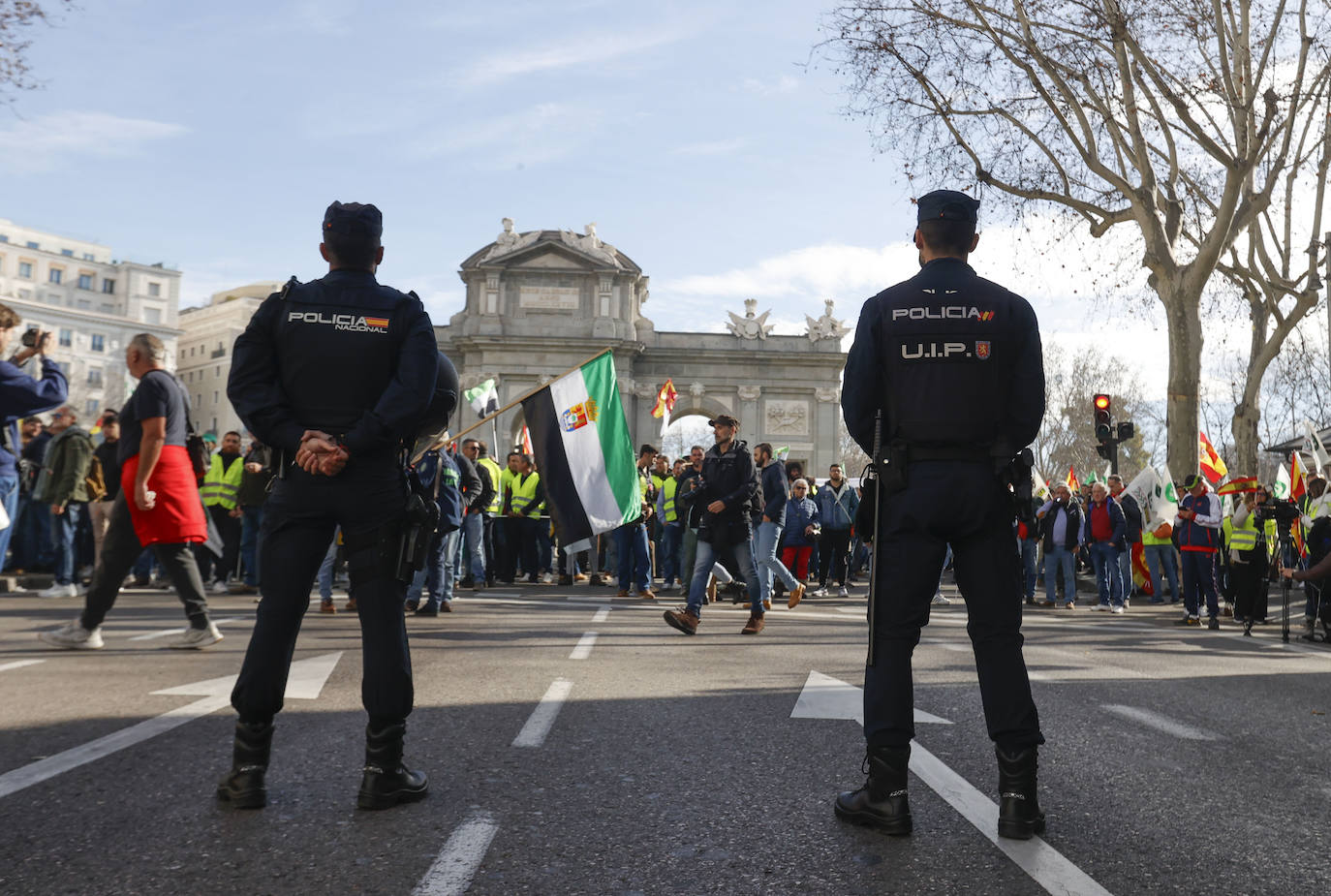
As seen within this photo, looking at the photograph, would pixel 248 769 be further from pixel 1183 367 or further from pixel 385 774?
pixel 1183 367

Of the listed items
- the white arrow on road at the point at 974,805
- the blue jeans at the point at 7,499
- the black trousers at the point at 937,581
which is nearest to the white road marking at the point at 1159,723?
the white arrow on road at the point at 974,805

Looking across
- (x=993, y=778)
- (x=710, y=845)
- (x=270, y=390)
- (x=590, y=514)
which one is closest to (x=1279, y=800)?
(x=993, y=778)

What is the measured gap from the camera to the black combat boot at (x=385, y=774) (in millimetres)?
3850

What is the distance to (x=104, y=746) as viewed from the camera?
4.76 meters

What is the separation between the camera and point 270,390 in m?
4.04

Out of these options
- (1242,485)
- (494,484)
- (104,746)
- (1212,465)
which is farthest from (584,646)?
(1212,465)

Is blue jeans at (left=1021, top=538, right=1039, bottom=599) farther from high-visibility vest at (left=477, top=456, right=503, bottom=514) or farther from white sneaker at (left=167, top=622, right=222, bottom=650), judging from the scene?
white sneaker at (left=167, top=622, right=222, bottom=650)

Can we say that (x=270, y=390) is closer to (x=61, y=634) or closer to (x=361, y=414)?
(x=361, y=414)

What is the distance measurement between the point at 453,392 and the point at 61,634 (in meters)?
4.97

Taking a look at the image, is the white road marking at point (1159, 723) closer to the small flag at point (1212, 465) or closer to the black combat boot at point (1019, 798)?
the black combat boot at point (1019, 798)

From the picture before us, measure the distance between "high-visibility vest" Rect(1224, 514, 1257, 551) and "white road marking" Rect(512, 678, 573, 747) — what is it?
1071 centimetres

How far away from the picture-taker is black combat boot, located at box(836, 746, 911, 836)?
369cm

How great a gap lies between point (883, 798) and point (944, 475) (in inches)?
40.3

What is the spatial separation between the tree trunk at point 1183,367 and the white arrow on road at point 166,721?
19.2 meters
